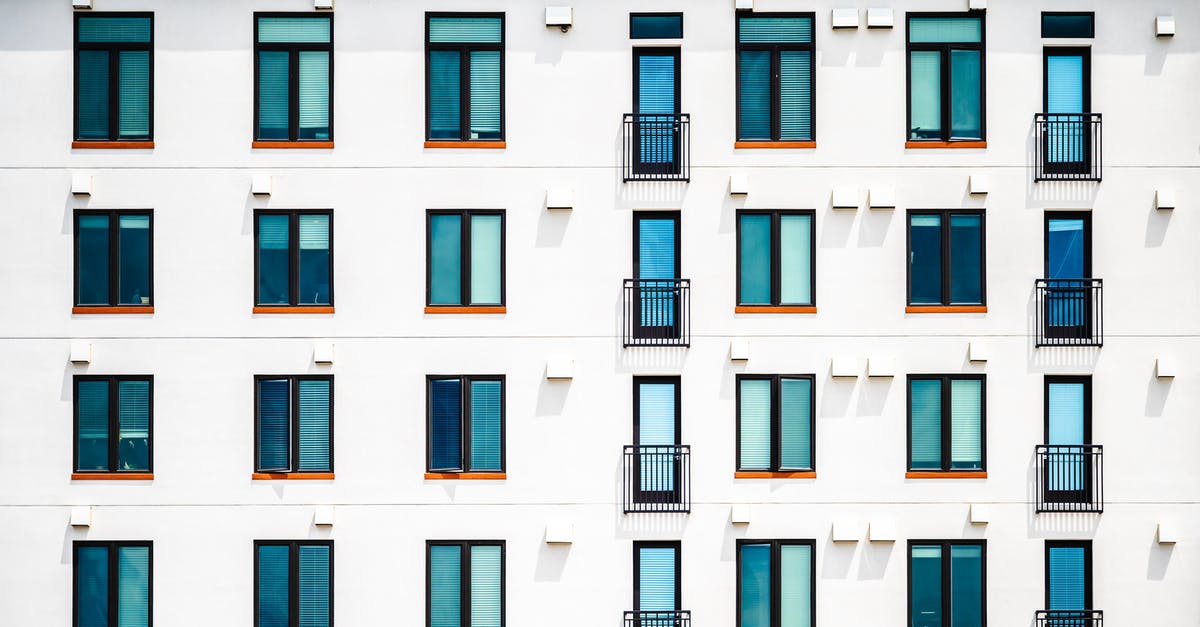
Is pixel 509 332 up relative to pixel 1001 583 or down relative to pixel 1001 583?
up

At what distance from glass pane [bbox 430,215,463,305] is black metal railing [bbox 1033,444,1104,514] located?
9.77 meters

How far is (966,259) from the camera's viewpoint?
1556 centimetres

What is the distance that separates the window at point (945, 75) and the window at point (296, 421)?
10.5 metres

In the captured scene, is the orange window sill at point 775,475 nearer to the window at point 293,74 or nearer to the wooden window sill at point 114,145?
the window at point 293,74

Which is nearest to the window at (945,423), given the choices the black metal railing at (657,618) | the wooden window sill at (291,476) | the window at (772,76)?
the black metal railing at (657,618)

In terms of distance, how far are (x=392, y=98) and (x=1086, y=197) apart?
11.4 metres

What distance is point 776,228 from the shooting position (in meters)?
15.5

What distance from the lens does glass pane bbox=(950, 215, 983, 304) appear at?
1555 centimetres

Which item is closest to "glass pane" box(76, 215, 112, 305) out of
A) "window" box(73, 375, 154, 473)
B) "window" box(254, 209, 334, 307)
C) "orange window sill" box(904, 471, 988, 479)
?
"window" box(73, 375, 154, 473)

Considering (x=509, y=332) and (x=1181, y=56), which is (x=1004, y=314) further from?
(x=509, y=332)

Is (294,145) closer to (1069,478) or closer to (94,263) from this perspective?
(94,263)

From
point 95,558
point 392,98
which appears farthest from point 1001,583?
point 95,558

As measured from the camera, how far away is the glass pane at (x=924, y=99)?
1563 centimetres

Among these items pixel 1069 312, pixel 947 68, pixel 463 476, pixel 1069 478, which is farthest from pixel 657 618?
pixel 947 68
